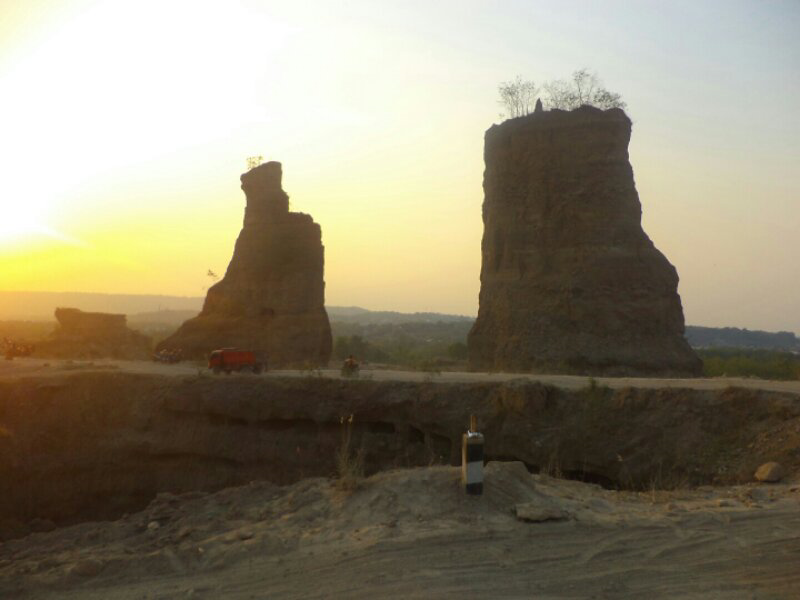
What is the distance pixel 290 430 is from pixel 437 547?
12.8m

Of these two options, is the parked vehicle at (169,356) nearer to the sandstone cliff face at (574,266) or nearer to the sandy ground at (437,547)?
the sandstone cliff face at (574,266)

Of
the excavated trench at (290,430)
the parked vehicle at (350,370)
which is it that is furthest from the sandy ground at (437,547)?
the parked vehicle at (350,370)

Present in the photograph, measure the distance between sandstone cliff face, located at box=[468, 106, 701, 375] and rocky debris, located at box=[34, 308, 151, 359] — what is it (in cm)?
1720

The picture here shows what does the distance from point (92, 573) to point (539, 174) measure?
85.6 feet

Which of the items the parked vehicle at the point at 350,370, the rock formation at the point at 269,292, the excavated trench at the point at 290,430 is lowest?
the excavated trench at the point at 290,430

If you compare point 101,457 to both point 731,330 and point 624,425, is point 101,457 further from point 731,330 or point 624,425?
point 731,330

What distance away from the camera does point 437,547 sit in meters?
6.30

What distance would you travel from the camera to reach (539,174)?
1172 inches

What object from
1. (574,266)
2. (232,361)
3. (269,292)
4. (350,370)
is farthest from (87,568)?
(269,292)

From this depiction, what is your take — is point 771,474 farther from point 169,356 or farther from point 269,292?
point 269,292

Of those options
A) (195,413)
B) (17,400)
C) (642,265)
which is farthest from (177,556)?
(642,265)

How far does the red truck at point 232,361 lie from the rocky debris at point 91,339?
14159mm

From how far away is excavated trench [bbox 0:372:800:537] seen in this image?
14.9 m

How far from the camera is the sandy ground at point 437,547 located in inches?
224
